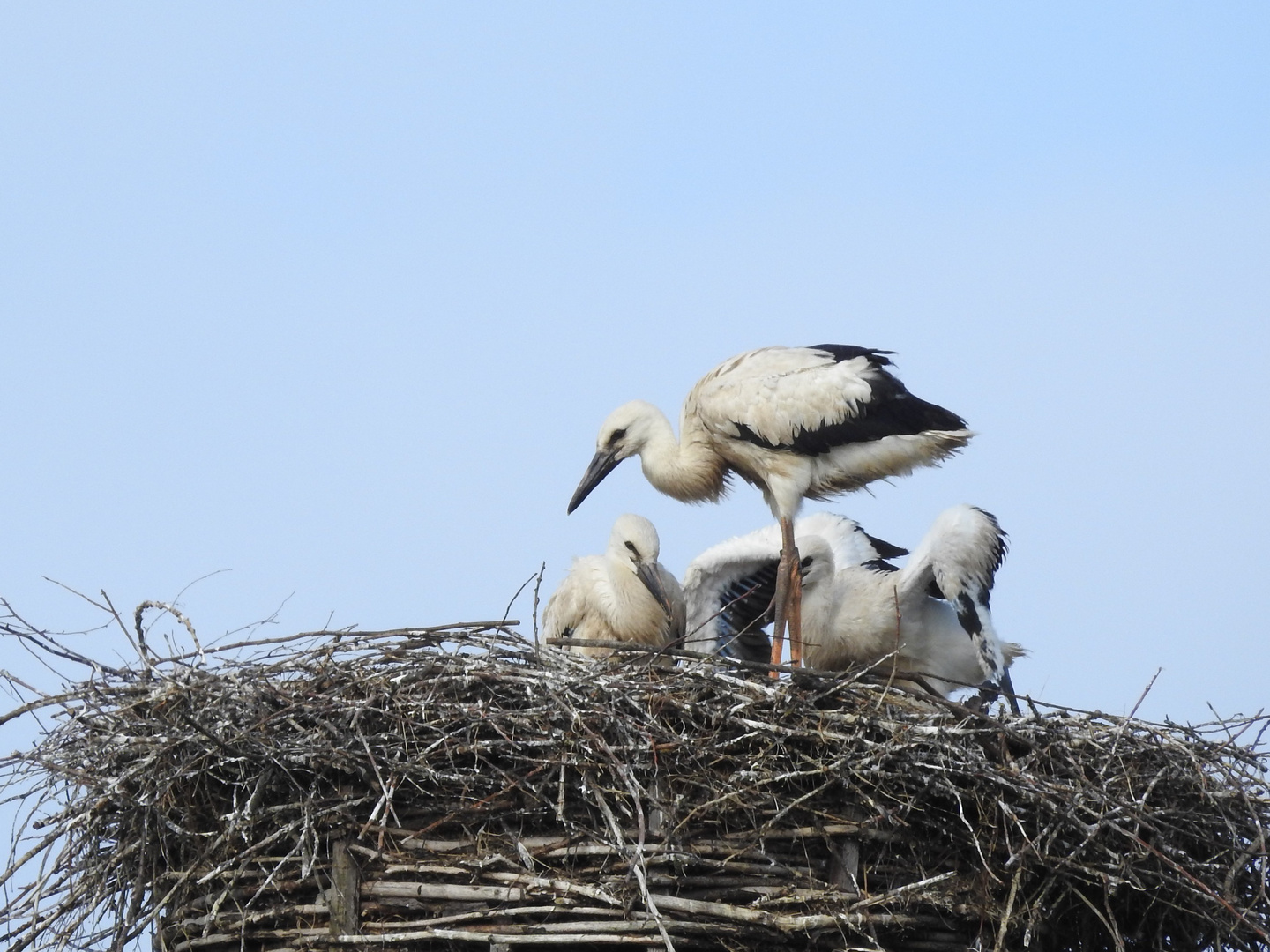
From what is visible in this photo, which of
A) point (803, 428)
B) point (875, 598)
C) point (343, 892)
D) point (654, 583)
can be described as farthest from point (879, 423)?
point (343, 892)

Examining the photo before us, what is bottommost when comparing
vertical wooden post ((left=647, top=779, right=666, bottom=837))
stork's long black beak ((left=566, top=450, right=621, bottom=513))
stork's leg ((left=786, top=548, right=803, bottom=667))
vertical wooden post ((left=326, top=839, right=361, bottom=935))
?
vertical wooden post ((left=326, top=839, right=361, bottom=935))

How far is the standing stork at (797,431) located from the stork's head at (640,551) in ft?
0.68

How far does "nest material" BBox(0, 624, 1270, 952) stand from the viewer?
4.45 metres

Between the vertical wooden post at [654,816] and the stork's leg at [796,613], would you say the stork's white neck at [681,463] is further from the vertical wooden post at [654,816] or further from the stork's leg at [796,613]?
the vertical wooden post at [654,816]

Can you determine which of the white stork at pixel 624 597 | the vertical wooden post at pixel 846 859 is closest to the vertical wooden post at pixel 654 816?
the vertical wooden post at pixel 846 859

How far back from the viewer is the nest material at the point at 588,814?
4.45m


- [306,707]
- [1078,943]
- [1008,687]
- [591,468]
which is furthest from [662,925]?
[591,468]

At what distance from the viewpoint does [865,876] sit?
14.8 ft

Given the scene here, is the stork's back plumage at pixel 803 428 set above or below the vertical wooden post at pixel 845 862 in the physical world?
above

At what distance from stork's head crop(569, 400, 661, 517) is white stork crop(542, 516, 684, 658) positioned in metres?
0.20

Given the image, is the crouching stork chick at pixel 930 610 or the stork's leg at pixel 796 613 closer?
the crouching stork chick at pixel 930 610

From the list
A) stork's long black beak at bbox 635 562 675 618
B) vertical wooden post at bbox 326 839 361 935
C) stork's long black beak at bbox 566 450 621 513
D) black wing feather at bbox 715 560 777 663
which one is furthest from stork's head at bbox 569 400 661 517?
vertical wooden post at bbox 326 839 361 935

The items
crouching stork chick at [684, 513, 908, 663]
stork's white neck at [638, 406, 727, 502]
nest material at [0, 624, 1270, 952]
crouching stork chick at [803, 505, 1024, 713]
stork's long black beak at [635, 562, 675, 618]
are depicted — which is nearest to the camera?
nest material at [0, 624, 1270, 952]

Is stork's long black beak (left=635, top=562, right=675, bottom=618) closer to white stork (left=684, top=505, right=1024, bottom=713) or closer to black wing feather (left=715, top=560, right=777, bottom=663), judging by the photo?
white stork (left=684, top=505, right=1024, bottom=713)
